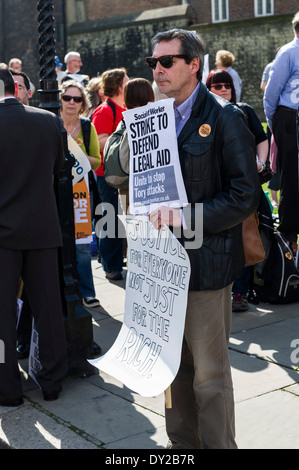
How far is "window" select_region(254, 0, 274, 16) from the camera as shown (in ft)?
118

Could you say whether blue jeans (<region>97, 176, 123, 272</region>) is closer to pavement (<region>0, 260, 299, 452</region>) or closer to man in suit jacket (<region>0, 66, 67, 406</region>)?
pavement (<region>0, 260, 299, 452</region>)

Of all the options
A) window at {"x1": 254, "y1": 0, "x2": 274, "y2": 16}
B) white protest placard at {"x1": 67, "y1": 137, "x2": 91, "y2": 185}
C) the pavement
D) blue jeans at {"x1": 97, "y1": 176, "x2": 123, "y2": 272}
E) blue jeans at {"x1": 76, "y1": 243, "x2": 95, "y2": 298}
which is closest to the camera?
the pavement

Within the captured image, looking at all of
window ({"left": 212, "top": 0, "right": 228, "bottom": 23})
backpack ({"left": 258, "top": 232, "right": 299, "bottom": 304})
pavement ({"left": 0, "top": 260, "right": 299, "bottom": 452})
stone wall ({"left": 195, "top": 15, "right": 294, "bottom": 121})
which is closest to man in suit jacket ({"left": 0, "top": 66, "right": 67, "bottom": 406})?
pavement ({"left": 0, "top": 260, "right": 299, "bottom": 452})

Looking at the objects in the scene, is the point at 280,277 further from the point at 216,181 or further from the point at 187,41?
the point at 187,41

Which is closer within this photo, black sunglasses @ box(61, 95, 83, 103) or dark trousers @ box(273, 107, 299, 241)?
black sunglasses @ box(61, 95, 83, 103)

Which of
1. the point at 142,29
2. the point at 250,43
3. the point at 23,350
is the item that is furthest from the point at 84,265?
the point at 142,29

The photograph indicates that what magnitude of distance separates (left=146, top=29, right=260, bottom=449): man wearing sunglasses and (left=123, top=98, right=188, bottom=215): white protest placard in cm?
5

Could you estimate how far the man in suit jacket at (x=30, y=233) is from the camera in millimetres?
4109

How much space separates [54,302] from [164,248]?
4.77ft

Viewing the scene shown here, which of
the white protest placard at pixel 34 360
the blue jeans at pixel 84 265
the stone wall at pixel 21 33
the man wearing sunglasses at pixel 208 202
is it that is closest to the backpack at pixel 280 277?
the blue jeans at pixel 84 265


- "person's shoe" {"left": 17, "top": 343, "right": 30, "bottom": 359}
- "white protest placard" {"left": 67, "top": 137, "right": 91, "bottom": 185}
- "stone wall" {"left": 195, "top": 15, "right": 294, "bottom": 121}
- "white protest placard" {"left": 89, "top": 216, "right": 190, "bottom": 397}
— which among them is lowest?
"person's shoe" {"left": 17, "top": 343, "right": 30, "bottom": 359}

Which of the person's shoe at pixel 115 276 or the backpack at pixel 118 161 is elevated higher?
the backpack at pixel 118 161

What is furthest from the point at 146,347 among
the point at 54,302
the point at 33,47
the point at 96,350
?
the point at 33,47

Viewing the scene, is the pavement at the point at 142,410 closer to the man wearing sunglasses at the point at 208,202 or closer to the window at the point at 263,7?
the man wearing sunglasses at the point at 208,202
